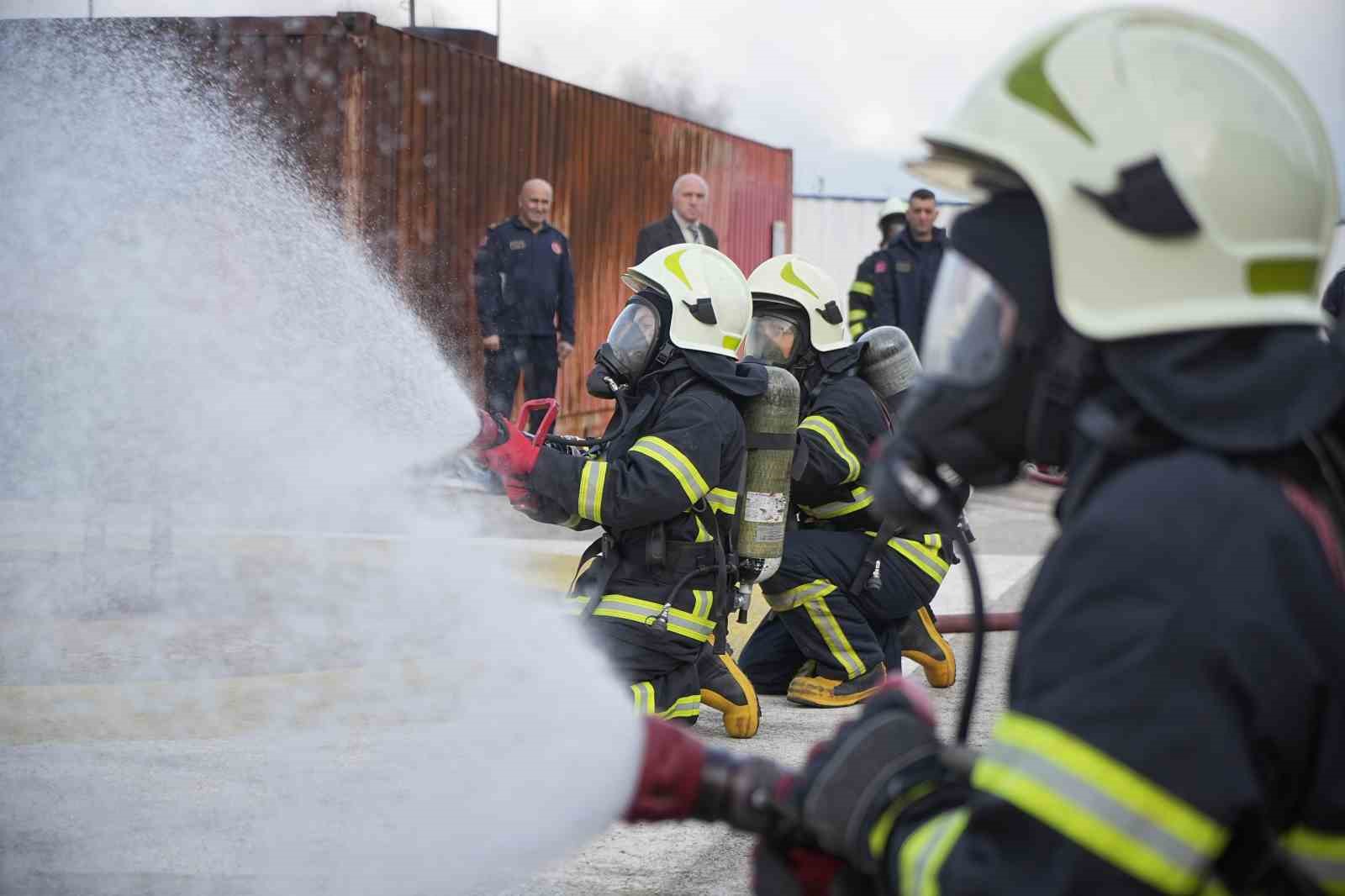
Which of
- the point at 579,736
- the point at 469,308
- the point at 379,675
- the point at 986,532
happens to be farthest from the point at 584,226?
the point at 579,736

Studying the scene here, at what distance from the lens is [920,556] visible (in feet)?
17.8

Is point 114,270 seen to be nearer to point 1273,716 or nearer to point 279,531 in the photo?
point 279,531

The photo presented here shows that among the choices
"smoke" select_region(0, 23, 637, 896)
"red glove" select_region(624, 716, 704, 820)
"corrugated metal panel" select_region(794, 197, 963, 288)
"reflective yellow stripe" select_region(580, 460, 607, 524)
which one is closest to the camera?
"red glove" select_region(624, 716, 704, 820)

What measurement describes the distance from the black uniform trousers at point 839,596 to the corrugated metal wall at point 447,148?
5.75 m

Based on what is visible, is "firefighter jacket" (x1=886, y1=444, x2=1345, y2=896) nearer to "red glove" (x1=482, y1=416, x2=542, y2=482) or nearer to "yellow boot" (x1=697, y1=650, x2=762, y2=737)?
"red glove" (x1=482, y1=416, x2=542, y2=482)

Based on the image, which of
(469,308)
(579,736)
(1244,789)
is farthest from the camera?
(469,308)

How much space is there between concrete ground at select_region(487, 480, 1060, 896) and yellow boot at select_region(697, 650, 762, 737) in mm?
50

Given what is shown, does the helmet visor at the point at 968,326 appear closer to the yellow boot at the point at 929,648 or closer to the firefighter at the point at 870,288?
the yellow boot at the point at 929,648

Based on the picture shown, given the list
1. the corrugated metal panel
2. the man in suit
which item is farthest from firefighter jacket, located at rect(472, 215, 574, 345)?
the corrugated metal panel

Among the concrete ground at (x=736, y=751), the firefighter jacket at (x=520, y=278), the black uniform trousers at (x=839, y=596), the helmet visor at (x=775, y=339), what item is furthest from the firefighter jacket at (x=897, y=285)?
the black uniform trousers at (x=839, y=596)

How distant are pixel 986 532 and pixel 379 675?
581 cm

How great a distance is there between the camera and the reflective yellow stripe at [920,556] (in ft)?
17.8

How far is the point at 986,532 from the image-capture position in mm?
10164

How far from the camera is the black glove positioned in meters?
1.50
